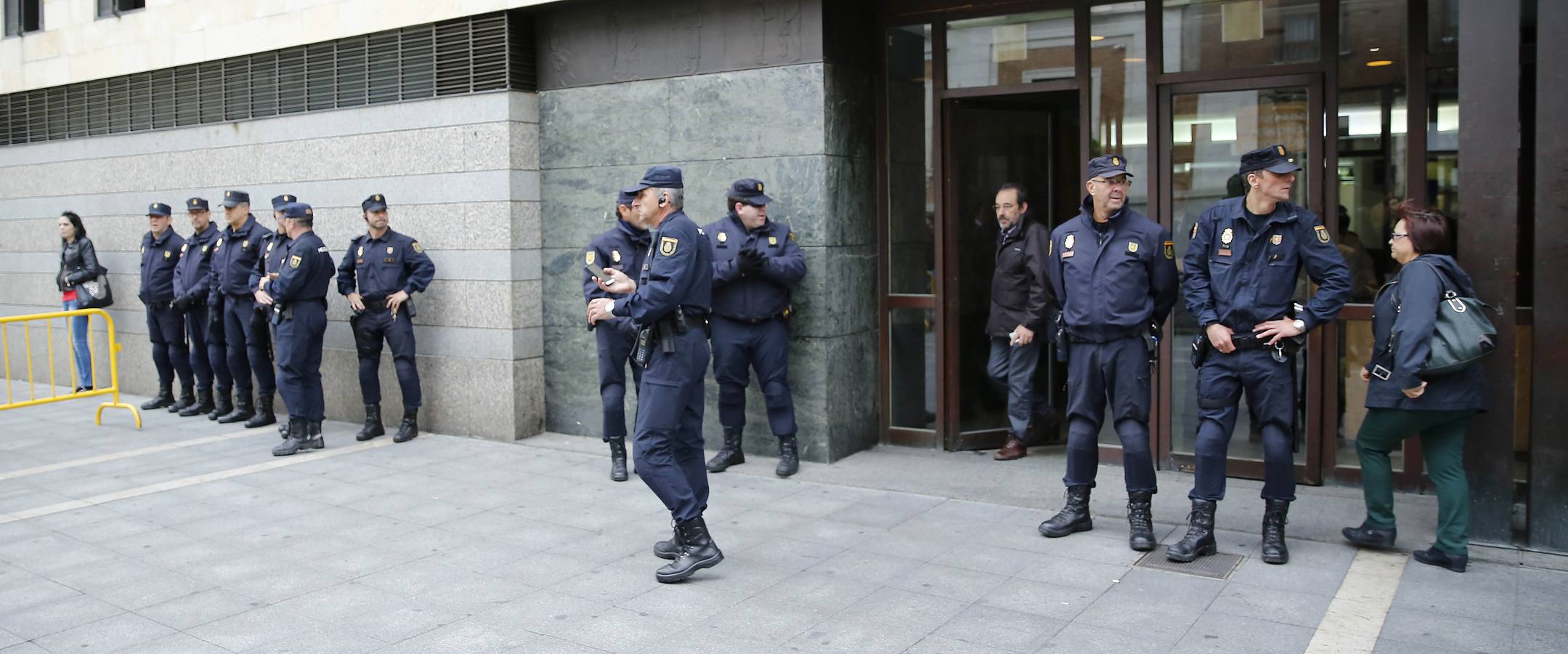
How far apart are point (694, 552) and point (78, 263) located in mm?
9451

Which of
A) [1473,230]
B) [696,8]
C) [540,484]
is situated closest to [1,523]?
[540,484]

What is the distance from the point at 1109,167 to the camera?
20.3 feet

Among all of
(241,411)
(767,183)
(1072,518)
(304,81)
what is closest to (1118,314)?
(1072,518)

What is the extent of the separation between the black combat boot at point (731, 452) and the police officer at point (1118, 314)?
8.83 feet

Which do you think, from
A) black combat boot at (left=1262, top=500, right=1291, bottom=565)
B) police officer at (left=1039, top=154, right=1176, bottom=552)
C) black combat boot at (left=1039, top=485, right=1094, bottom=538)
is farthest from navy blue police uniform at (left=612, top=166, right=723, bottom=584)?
black combat boot at (left=1262, top=500, right=1291, bottom=565)

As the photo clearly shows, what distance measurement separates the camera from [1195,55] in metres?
7.75

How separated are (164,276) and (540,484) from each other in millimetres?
5584

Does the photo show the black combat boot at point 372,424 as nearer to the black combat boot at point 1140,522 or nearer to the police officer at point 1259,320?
the black combat boot at point 1140,522

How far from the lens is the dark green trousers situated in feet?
18.7

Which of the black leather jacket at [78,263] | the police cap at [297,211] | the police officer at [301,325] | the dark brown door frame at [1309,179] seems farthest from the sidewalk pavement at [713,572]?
the black leather jacket at [78,263]

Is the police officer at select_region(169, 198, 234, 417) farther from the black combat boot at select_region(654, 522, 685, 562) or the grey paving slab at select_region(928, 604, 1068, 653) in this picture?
the grey paving slab at select_region(928, 604, 1068, 653)

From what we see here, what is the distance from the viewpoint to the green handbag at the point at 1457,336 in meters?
5.48

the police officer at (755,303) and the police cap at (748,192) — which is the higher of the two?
the police cap at (748,192)

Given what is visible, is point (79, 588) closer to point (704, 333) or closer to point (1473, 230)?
point (704, 333)
